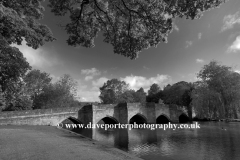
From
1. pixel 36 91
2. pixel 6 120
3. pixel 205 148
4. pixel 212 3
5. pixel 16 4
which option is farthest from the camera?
pixel 36 91

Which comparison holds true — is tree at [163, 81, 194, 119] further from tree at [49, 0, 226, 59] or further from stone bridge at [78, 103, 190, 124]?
tree at [49, 0, 226, 59]

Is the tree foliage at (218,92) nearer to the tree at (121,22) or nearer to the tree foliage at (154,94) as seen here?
the tree at (121,22)

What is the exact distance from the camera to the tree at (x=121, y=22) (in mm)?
7383

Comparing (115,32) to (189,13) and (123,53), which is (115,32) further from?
(189,13)

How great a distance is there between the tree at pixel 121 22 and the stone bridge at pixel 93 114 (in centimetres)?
1967

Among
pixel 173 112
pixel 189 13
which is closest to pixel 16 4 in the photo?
pixel 189 13

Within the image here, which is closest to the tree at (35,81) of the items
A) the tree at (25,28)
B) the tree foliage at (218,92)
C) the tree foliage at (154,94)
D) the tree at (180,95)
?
the tree at (25,28)

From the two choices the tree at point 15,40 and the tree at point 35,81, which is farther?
the tree at point 35,81

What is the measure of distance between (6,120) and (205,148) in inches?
930

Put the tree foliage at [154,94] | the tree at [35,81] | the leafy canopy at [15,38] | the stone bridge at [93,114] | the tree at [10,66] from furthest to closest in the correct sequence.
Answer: the tree foliage at [154,94]
the tree at [35,81]
the stone bridge at [93,114]
the tree at [10,66]
the leafy canopy at [15,38]

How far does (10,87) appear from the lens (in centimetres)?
A: 777

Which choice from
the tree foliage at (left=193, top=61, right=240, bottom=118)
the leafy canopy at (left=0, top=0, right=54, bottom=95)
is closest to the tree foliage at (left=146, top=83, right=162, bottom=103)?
the tree foliage at (left=193, top=61, right=240, bottom=118)

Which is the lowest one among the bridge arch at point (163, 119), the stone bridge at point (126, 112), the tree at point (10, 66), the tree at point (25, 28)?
the bridge arch at point (163, 119)

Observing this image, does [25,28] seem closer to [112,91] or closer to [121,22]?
[121,22]
